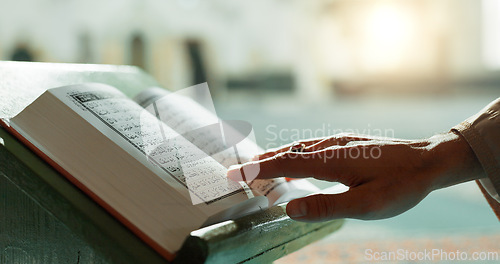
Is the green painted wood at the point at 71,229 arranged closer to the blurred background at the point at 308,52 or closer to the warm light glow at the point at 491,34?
the blurred background at the point at 308,52

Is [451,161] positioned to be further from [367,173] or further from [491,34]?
[491,34]

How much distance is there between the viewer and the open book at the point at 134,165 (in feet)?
1.77

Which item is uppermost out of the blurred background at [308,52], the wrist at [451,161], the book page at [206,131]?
the book page at [206,131]

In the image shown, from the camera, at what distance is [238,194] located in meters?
0.61

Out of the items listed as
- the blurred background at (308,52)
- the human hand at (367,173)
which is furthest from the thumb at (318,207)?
the blurred background at (308,52)

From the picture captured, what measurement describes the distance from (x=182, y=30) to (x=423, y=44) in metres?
3.82

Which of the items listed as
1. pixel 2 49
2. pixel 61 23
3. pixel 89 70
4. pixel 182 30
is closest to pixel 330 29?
pixel 182 30

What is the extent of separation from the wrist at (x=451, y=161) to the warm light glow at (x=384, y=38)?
24.3 ft

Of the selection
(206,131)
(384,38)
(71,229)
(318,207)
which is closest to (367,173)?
(318,207)

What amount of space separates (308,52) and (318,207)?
763 cm

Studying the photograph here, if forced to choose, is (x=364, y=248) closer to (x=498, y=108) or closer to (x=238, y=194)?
(x=498, y=108)

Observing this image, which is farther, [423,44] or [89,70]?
[423,44]

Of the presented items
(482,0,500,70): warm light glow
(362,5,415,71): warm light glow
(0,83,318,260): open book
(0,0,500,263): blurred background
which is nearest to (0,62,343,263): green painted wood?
(0,83,318,260): open book

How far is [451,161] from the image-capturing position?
0.70m
